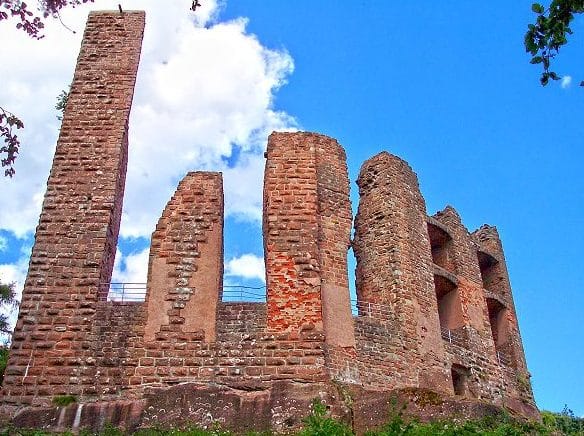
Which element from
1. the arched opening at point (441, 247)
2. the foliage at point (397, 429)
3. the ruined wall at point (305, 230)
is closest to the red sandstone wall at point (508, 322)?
the arched opening at point (441, 247)

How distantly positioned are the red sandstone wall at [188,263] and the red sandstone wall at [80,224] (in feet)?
2.91

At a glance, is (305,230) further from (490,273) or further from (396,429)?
(490,273)

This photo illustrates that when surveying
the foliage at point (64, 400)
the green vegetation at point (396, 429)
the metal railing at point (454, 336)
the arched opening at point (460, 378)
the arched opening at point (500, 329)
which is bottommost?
the green vegetation at point (396, 429)

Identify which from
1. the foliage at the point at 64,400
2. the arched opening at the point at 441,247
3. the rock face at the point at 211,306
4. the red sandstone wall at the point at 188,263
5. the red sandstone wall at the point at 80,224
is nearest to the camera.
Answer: the foliage at the point at 64,400

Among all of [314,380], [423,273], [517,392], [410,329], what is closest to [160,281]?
[314,380]

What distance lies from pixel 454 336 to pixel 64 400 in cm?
875

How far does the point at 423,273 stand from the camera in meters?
14.1

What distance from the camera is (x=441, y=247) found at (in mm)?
16875

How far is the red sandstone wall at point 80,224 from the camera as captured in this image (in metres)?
9.96

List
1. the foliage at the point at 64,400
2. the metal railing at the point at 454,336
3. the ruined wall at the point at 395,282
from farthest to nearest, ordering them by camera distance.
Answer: the metal railing at the point at 454,336 < the ruined wall at the point at 395,282 < the foliage at the point at 64,400

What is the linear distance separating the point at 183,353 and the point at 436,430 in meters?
4.00

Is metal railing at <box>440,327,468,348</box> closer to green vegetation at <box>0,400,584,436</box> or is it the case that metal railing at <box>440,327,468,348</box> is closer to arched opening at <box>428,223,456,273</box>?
arched opening at <box>428,223,456,273</box>

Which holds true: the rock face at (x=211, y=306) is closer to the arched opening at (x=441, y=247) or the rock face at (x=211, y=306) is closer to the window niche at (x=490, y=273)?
the arched opening at (x=441, y=247)

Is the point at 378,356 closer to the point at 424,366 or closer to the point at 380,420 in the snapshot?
the point at 424,366
